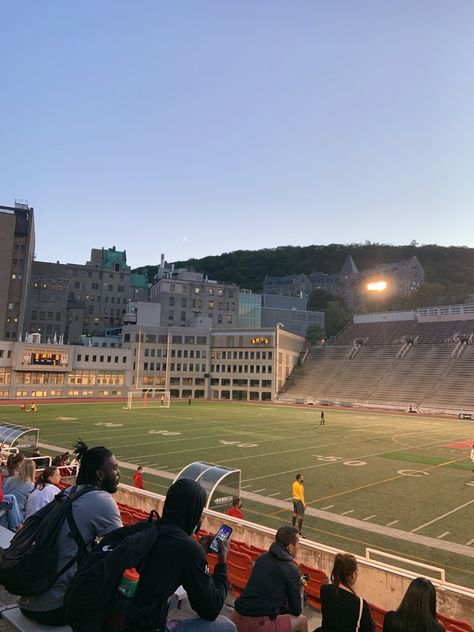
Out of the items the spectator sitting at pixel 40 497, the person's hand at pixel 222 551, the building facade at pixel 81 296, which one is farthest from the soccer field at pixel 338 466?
the building facade at pixel 81 296

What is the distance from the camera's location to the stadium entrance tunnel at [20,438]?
21750 millimetres

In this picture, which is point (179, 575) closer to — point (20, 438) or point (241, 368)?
point (20, 438)

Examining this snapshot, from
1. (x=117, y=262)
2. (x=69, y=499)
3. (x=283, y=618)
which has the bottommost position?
(x=283, y=618)

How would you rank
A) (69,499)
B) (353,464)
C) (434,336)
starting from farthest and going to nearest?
(434,336), (353,464), (69,499)

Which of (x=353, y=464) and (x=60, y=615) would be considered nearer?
(x=60, y=615)

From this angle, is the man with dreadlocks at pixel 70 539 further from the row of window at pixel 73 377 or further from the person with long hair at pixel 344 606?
the row of window at pixel 73 377

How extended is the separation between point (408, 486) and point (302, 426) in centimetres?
2461

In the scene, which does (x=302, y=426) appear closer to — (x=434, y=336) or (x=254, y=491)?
(x=254, y=491)

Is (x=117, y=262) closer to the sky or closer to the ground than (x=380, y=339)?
closer to the sky

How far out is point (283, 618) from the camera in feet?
18.5

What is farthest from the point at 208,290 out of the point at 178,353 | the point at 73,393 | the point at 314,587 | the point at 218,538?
the point at 218,538

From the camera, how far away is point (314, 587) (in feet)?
29.5

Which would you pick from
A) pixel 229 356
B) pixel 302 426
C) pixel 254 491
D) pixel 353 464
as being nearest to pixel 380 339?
pixel 229 356

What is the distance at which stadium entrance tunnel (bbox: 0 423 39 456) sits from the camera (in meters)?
21.8
